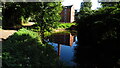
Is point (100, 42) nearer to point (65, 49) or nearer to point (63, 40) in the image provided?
point (65, 49)

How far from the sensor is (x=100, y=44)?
372 centimetres

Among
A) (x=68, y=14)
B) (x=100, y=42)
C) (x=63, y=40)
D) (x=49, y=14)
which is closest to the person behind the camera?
(x=100, y=42)

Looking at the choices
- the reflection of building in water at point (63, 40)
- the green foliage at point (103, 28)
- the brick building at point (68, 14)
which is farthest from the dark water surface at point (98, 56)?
the brick building at point (68, 14)

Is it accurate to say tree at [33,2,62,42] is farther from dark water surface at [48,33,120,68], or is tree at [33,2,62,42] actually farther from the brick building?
the brick building

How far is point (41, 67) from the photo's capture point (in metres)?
4.17

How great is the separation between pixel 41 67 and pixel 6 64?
1291 millimetres

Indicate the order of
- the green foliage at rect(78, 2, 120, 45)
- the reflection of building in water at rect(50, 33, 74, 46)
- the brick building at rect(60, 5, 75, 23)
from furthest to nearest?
the brick building at rect(60, 5, 75, 23)
the reflection of building in water at rect(50, 33, 74, 46)
the green foliage at rect(78, 2, 120, 45)

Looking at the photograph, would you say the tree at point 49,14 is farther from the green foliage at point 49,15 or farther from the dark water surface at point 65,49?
the dark water surface at point 65,49

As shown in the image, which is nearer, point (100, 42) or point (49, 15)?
point (100, 42)

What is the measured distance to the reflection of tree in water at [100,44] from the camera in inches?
136

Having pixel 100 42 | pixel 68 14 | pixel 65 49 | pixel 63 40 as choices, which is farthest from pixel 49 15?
pixel 68 14

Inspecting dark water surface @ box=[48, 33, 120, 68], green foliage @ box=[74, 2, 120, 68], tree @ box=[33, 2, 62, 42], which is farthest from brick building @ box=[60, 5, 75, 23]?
dark water surface @ box=[48, 33, 120, 68]

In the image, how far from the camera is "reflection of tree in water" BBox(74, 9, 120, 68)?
11.3 ft

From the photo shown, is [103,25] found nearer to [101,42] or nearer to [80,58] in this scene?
[101,42]
